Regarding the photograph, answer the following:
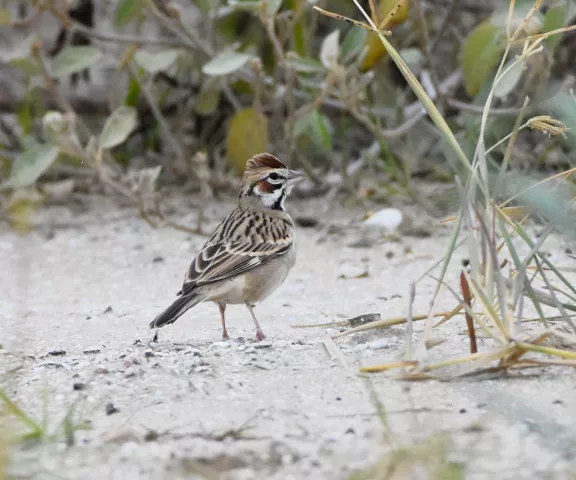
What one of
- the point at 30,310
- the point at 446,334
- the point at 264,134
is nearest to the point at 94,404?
the point at 446,334

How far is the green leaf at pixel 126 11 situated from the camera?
661cm

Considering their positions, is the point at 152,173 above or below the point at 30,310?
above

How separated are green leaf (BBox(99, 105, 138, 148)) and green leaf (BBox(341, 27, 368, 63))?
1354 millimetres

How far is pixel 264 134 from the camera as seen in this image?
6734mm

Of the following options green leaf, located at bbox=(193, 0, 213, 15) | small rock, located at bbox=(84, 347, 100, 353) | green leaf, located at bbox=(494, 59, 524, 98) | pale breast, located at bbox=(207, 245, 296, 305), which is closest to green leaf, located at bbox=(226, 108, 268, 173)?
green leaf, located at bbox=(193, 0, 213, 15)

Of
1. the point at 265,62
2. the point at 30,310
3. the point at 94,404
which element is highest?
the point at 265,62

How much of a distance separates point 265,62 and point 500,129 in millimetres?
1788

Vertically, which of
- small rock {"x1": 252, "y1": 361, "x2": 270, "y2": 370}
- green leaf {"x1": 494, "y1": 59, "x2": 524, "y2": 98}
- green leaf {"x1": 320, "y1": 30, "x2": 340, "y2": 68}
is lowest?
small rock {"x1": 252, "y1": 361, "x2": 270, "y2": 370}

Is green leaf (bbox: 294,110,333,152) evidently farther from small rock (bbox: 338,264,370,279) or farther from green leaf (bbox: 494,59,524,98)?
green leaf (bbox: 494,59,524,98)

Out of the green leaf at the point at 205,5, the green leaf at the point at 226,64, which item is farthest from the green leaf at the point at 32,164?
the green leaf at the point at 205,5

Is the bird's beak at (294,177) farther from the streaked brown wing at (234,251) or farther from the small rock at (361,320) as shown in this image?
the small rock at (361,320)

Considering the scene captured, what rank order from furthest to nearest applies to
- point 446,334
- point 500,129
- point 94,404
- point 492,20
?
1. point 500,129
2. point 492,20
3. point 446,334
4. point 94,404

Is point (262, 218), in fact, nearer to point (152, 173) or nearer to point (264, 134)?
point (152, 173)

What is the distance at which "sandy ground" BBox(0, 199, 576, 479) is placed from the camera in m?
2.71
